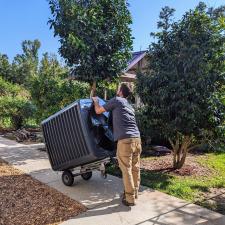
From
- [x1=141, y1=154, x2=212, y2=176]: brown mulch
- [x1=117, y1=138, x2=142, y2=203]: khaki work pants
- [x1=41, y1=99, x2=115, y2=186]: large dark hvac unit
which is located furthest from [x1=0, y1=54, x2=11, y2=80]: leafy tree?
[x1=117, y1=138, x2=142, y2=203]: khaki work pants

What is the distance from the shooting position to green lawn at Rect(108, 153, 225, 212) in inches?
193

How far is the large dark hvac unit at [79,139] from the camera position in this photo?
15.0 feet

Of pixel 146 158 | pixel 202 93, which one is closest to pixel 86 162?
pixel 202 93

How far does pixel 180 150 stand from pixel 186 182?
111cm

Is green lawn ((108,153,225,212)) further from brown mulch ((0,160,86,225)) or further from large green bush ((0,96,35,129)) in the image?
large green bush ((0,96,35,129))

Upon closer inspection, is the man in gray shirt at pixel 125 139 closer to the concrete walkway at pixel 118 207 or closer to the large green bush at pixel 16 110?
the concrete walkway at pixel 118 207

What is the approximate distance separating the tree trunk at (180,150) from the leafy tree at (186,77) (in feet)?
0.93

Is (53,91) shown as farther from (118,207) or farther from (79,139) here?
(118,207)

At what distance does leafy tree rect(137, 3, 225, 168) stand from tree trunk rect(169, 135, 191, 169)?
28cm

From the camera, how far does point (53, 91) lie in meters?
9.62

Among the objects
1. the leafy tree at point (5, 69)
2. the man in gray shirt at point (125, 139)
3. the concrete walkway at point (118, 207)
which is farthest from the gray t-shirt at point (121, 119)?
the leafy tree at point (5, 69)

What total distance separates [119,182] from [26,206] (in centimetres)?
175

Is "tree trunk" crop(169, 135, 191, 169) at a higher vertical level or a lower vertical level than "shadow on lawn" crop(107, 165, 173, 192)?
higher

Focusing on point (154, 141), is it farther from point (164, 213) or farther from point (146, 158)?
point (164, 213)
